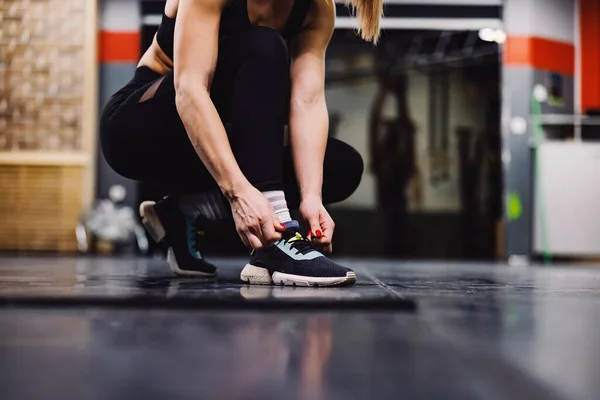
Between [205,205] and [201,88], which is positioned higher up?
[201,88]

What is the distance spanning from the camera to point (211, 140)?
45.6 inches

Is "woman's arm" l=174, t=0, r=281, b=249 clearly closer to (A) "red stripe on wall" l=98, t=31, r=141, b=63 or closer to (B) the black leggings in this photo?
(B) the black leggings

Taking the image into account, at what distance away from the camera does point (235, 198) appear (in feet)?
3.76

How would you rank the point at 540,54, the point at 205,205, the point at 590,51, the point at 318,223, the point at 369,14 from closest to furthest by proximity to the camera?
the point at 318,223, the point at 369,14, the point at 205,205, the point at 540,54, the point at 590,51

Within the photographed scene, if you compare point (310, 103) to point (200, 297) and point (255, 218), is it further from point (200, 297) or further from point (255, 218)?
point (200, 297)

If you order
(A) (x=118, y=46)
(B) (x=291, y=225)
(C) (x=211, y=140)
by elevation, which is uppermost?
(A) (x=118, y=46)

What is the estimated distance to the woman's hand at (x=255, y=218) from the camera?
44.1 inches

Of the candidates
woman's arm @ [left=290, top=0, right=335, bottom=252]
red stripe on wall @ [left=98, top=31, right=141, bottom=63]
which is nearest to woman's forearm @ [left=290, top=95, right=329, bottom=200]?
woman's arm @ [left=290, top=0, right=335, bottom=252]

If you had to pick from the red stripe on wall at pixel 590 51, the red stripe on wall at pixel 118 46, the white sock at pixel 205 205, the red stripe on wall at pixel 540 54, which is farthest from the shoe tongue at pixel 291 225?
the red stripe on wall at pixel 590 51

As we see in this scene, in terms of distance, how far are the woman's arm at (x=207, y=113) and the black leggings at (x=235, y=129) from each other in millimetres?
46

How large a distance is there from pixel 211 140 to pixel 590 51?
4700 millimetres

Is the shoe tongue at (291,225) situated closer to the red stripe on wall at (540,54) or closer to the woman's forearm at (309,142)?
the woman's forearm at (309,142)

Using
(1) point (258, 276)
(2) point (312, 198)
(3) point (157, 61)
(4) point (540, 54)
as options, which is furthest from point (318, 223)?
(4) point (540, 54)

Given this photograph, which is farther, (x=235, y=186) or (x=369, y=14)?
(x=369, y=14)
